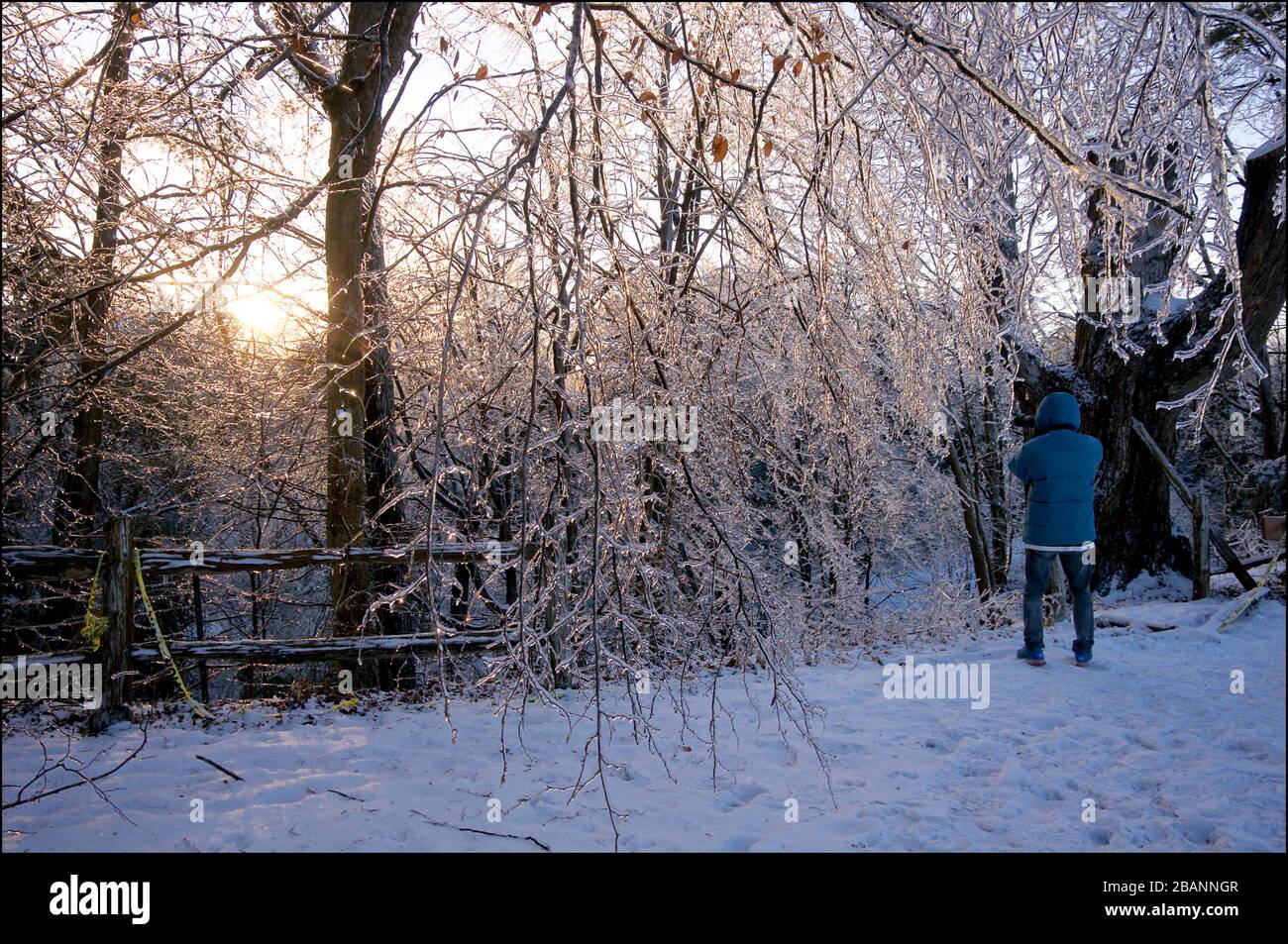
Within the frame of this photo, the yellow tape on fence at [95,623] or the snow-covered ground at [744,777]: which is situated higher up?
the yellow tape on fence at [95,623]

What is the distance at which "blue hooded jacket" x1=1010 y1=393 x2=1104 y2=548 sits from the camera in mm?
5371

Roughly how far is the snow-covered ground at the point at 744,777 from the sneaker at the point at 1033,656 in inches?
9.8

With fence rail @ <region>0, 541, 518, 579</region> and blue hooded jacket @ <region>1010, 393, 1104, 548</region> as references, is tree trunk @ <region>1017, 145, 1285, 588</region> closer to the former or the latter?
blue hooded jacket @ <region>1010, 393, 1104, 548</region>

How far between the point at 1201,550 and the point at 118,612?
30.8 ft

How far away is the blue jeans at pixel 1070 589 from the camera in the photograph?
5.33 meters

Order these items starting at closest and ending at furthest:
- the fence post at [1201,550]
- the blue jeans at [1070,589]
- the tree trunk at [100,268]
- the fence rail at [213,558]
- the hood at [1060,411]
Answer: the tree trunk at [100,268] → the fence rail at [213,558] → the blue jeans at [1070,589] → the hood at [1060,411] → the fence post at [1201,550]

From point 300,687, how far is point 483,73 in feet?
14.2

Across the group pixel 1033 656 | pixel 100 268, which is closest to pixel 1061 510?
pixel 1033 656

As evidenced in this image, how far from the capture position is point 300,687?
18.1ft

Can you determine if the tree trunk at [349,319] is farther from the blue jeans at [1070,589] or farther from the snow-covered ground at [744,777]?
the blue jeans at [1070,589]

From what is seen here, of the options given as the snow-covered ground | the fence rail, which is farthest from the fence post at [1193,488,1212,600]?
the fence rail

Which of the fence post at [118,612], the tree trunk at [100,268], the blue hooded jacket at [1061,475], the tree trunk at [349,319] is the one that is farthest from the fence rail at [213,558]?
the blue hooded jacket at [1061,475]

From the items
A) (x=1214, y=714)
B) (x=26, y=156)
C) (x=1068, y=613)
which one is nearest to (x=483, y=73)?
(x=26, y=156)

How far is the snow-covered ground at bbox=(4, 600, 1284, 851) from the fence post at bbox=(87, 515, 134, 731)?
0.84 feet
